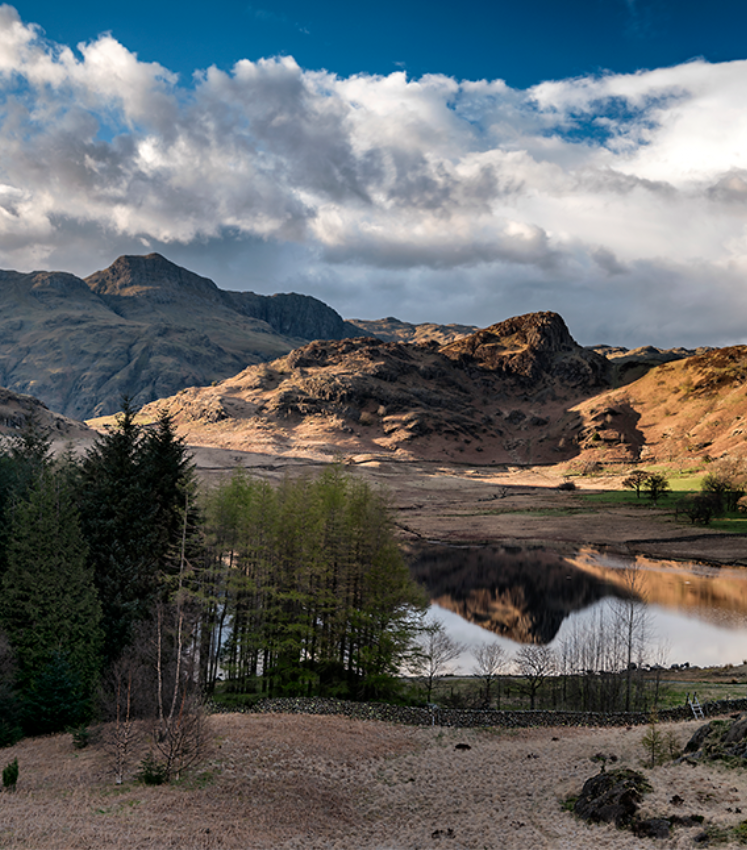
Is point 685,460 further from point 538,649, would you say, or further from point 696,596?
point 538,649

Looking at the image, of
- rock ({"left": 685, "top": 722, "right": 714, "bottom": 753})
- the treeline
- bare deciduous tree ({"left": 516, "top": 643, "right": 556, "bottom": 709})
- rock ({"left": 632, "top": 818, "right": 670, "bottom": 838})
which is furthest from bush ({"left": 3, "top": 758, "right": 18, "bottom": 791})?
Answer: bare deciduous tree ({"left": 516, "top": 643, "right": 556, "bottom": 709})

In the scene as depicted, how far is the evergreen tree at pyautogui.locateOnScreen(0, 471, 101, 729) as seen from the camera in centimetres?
2825

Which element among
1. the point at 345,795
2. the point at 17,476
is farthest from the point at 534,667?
the point at 17,476

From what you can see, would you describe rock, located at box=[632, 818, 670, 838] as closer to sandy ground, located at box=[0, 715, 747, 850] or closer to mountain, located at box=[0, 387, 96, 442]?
sandy ground, located at box=[0, 715, 747, 850]

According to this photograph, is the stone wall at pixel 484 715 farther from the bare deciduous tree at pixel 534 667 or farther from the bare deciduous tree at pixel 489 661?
the bare deciduous tree at pixel 489 661

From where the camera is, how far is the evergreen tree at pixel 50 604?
92.7 ft

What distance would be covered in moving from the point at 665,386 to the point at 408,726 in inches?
7726

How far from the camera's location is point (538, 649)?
47406 mm

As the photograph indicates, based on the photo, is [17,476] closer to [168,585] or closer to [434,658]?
[168,585]

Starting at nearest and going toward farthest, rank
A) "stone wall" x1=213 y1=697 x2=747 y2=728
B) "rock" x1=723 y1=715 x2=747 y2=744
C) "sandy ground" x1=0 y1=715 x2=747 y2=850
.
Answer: "sandy ground" x1=0 y1=715 x2=747 y2=850 < "rock" x1=723 y1=715 x2=747 y2=744 < "stone wall" x1=213 y1=697 x2=747 y2=728

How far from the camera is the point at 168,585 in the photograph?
1334 inches

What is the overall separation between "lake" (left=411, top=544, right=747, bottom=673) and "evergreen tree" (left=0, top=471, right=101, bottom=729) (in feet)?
94.2

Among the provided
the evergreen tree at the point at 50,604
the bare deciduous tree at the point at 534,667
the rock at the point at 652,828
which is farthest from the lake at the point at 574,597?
the rock at the point at 652,828

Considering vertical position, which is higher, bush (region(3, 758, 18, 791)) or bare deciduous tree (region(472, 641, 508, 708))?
bush (region(3, 758, 18, 791))
